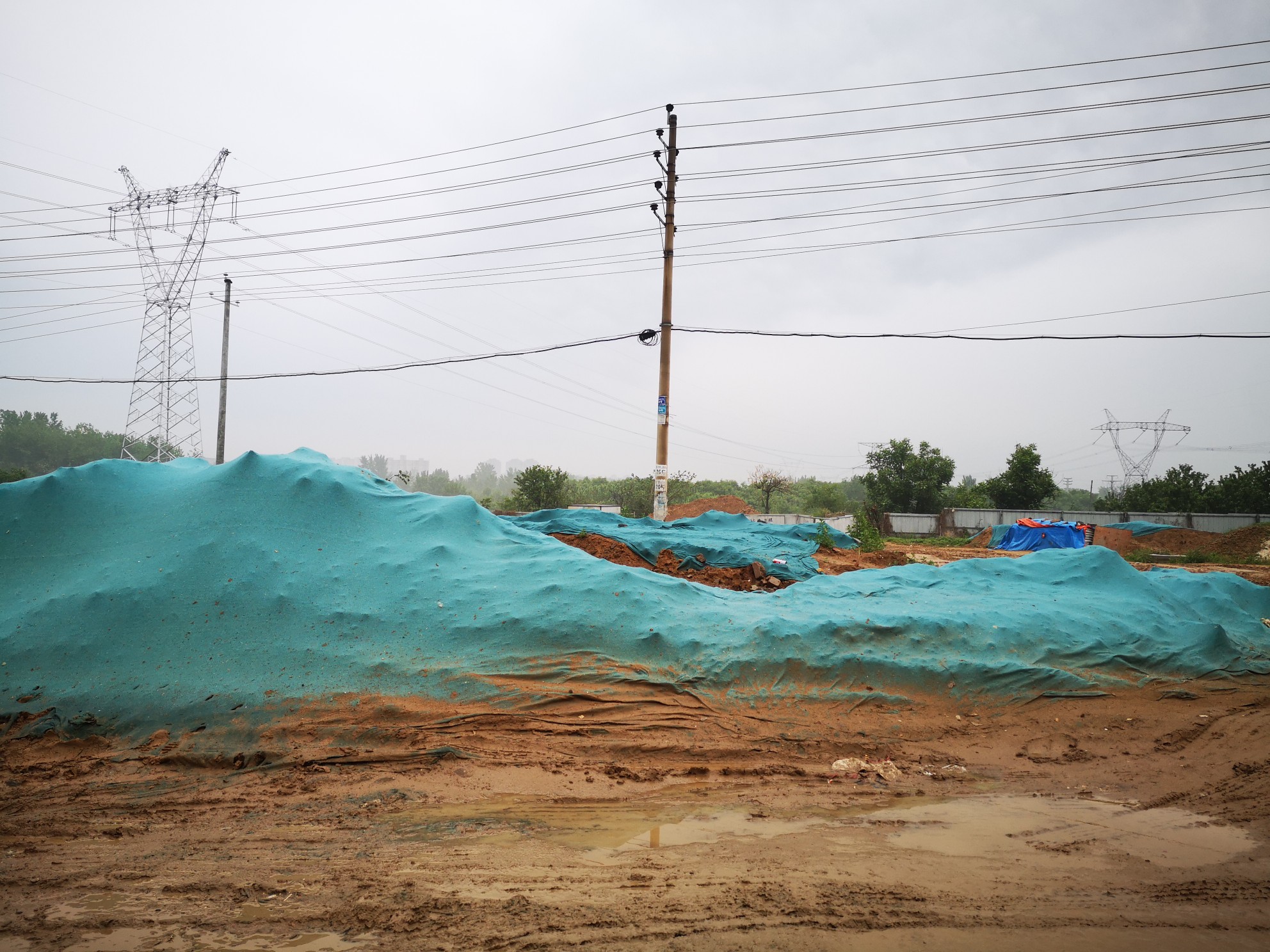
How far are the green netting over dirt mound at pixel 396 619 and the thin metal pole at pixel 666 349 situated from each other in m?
7.91

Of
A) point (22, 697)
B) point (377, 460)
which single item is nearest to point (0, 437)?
point (377, 460)

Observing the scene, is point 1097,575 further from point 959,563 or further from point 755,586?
point 755,586

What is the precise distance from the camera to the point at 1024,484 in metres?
37.5

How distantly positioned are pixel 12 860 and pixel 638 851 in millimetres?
3400

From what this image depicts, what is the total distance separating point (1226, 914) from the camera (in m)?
3.15

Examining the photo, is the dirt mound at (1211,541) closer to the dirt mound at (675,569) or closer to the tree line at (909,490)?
the tree line at (909,490)

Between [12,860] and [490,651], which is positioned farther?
[490,651]

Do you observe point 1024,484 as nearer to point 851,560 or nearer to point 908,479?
point 908,479

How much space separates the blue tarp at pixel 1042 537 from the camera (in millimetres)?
24125

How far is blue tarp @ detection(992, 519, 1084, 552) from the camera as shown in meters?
24.1

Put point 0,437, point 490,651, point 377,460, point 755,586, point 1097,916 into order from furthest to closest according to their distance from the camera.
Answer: point 377,460 → point 0,437 → point 755,586 → point 490,651 → point 1097,916

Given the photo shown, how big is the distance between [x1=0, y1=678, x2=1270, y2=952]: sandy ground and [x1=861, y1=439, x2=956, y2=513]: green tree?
3409 cm

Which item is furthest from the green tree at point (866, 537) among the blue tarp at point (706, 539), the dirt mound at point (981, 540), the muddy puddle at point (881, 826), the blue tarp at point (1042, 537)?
the muddy puddle at point (881, 826)

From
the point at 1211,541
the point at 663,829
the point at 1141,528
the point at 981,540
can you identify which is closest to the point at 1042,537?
the point at 981,540
